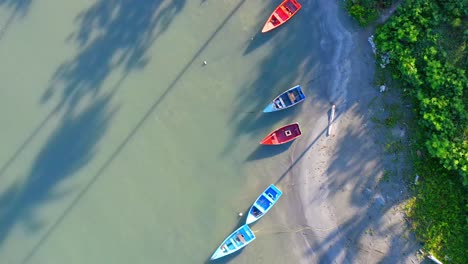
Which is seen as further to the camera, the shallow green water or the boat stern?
the shallow green water

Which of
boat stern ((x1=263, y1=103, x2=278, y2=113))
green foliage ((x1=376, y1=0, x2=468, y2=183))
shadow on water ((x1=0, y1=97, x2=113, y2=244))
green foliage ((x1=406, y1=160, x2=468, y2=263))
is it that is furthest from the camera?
shadow on water ((x1=0, y1=97, x2=113, y2=244))

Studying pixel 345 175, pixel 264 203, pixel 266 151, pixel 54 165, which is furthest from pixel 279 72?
pixel 54 165

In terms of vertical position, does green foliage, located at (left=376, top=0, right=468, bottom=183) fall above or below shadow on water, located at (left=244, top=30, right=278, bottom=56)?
below

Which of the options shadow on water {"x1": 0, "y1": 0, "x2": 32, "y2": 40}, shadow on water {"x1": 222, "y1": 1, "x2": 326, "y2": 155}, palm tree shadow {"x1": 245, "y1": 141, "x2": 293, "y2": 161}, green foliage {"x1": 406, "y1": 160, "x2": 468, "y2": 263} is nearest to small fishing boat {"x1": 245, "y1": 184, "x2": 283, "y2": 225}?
palm tree shadow {"x1": 245, "y1": 141, "x2": 293, "y2": 161}

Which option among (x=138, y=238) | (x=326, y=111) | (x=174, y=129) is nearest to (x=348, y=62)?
(x=326, y=111)

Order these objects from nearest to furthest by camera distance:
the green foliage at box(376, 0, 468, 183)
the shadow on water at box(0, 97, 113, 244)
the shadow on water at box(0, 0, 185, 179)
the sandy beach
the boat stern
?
the green foliage at box(376, 0, 468, 183), the sandy beach, the boat stern, the shadow on water at box(0, 0, 185, 179), the shadow on water at box(0, 97, 113, 244)

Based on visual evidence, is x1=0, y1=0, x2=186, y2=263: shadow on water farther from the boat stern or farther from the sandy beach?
the sandy beach

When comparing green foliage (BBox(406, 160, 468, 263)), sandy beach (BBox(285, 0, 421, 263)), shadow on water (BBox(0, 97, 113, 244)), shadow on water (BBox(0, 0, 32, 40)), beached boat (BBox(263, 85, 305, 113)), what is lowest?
green foliage (BBox(406, 160, 468, 263))
